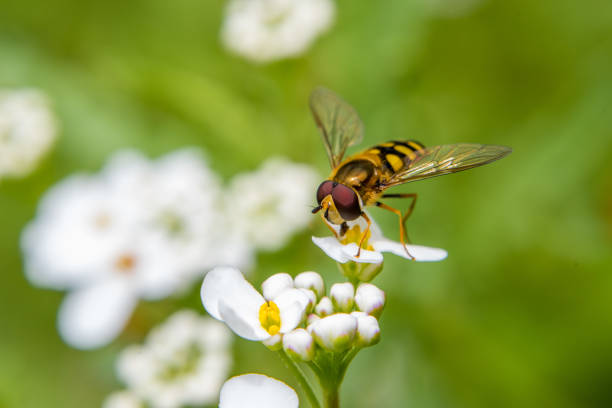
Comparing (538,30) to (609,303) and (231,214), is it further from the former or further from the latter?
(231,214)

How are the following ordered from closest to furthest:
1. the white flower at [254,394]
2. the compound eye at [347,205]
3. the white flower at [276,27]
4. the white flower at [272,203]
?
the white flower at [254,394], the compound eye at [347,205], the white flower at [272,203], the white flower at [276,27]

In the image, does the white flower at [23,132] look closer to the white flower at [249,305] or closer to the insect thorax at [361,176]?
the insect thorax at [361,176]

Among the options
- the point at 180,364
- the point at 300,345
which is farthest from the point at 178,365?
the point at 300,345

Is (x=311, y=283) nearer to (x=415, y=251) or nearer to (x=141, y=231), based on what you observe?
(x=415, y=251)

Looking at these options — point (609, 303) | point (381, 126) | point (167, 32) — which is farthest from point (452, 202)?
point (167, 32)

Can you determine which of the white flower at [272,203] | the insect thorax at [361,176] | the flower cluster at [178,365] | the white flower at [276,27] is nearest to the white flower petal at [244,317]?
the insect thorax at [361,176]

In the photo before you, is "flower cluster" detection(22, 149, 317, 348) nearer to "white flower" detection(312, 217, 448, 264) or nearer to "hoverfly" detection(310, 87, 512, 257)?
"hoverfly" detection(310, 87, 512, 257)
